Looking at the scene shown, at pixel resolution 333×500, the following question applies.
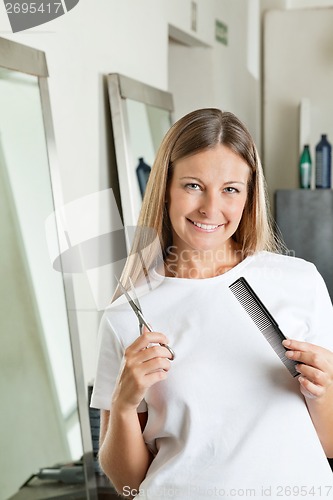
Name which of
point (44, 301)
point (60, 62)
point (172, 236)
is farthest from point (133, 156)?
point (172, 236)

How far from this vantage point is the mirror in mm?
3205

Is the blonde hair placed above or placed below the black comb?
above

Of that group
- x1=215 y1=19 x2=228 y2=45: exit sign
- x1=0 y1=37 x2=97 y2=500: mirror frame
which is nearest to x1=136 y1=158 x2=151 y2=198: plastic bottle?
x1=0 y1=37 x2=97 y2=500: mirror frame

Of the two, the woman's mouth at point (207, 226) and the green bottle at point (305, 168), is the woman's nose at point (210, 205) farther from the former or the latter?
the green bottle at point (305, 168)

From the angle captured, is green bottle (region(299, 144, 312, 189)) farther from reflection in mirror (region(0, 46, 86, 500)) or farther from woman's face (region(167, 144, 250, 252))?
woman's face (region(167, 144, 250, 252))

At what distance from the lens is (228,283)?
134cm

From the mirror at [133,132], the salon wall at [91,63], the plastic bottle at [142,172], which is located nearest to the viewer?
the salon wall at [91,63]

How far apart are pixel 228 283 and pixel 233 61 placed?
165 inches

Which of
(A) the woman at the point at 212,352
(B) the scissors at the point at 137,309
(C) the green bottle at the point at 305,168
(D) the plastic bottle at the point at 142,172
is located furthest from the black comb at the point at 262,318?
(C) the green bottle at the point at 305,168

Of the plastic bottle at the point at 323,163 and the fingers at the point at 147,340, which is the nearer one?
the fingers at the point at 147,340

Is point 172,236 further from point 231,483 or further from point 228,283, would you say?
point 231,483

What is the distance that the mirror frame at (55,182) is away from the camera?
94.0 inches

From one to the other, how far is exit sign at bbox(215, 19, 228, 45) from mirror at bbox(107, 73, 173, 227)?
4.30 feet

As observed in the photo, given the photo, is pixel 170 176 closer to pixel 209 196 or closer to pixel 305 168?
pixel 209 196
